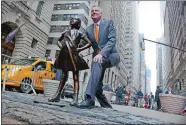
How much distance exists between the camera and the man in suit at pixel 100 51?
3.32 metres

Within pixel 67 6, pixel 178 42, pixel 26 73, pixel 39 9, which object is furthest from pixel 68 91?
pixel 178 42

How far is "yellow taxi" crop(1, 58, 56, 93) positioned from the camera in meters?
8.91

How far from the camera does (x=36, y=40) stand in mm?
21812

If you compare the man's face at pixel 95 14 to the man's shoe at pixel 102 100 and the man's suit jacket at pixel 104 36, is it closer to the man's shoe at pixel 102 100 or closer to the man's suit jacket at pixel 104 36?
the man's suit jacket at pixel 104 36

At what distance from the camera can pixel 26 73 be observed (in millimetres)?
9758

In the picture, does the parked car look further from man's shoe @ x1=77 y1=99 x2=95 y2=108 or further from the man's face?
man's shoe @ x1=77 y1=99 x2=95 y2=108

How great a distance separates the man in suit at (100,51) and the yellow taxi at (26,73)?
18.2ft

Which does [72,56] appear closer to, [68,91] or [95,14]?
[95,14]

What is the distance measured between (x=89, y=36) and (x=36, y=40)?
62.5 feet

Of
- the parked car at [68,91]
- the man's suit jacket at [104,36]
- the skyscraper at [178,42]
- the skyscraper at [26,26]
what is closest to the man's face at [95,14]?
the man's suit jacket at [104,36]

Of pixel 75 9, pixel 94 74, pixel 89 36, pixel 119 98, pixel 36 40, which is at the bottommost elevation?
pixel 119 98

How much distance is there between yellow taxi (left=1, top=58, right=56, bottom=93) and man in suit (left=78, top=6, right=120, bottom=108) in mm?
5549

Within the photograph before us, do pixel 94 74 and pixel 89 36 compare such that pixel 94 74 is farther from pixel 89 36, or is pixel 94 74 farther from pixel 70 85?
pixel 70 85

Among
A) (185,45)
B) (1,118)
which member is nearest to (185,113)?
(1,118)
